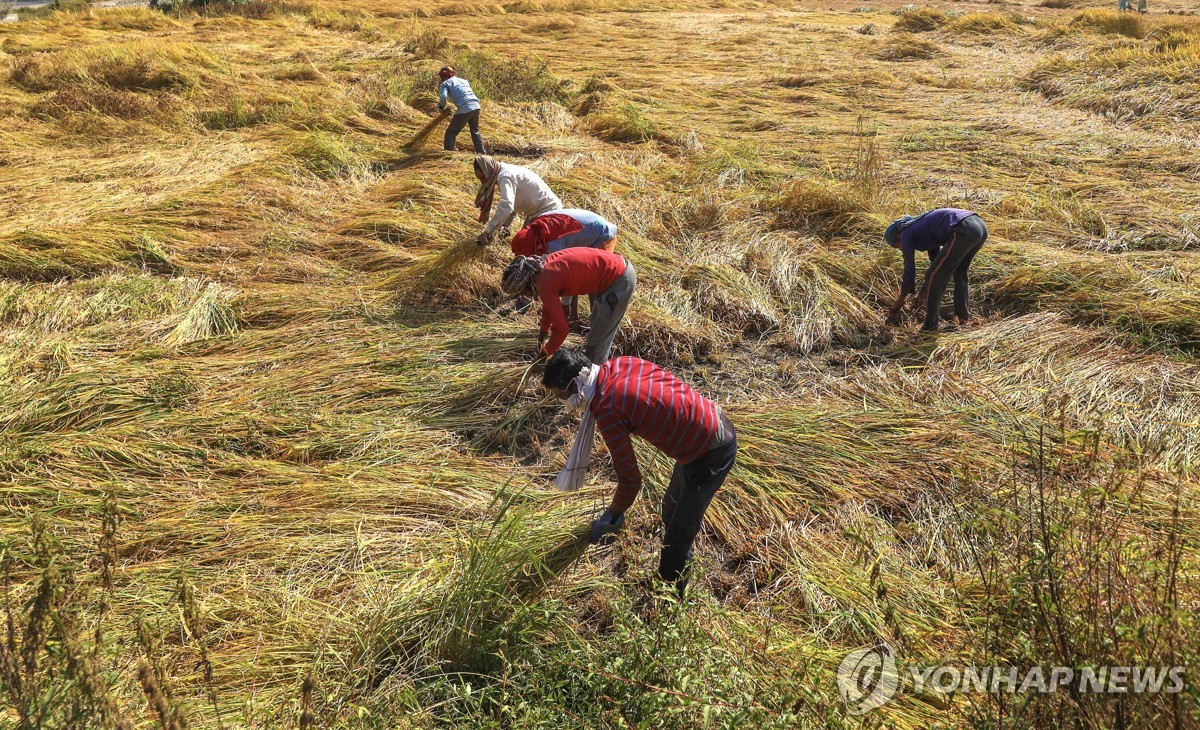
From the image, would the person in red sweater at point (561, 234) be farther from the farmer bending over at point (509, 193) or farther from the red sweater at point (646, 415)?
the red sweater at point (646, 415)

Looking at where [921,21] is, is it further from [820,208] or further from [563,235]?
[563,235]

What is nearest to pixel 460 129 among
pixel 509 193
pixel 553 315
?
pixel 509 193

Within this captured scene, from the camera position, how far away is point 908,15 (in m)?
16.9

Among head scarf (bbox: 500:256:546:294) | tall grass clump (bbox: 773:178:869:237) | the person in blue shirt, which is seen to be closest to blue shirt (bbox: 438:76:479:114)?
the person in blue shirt

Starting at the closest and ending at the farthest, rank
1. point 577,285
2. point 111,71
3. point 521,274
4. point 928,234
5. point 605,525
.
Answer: point 605,525
point 521,274
point 577,285
point 928,234
point 111,71

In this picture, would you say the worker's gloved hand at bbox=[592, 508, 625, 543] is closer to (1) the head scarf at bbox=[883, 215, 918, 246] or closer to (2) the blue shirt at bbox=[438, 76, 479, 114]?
(1) the head scarf at bbox=[883, 215, 918, 246]

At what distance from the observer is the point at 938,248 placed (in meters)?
4.63

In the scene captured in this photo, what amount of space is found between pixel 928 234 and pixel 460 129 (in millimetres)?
5465

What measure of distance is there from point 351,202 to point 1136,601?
6.77 m

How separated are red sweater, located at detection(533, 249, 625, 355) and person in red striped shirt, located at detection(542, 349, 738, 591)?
45.2 inches

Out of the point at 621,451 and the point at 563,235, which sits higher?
the point at 563,235

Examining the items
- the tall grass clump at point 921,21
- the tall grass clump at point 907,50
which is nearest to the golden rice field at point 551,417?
the tall grass clump at point 907,50

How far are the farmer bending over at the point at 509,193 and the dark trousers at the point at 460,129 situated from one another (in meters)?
2.99

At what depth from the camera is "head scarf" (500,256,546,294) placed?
11.9 ft
